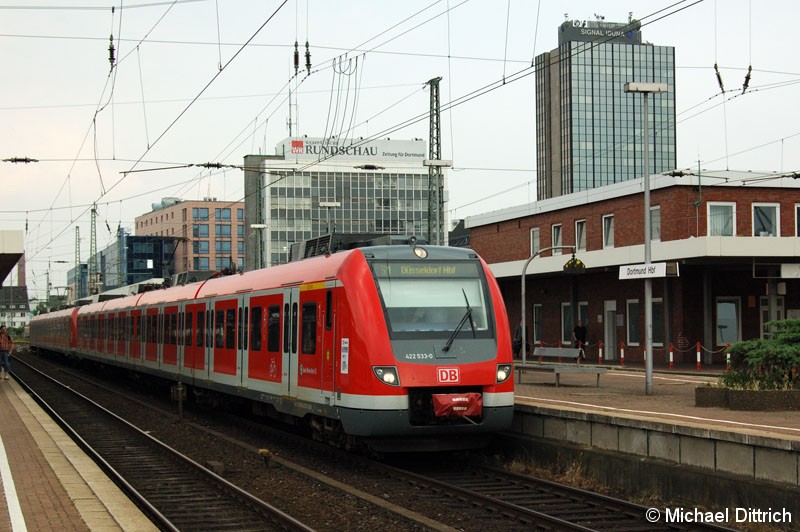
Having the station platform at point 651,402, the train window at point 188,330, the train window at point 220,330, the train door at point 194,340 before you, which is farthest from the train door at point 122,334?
the station platform at point 651,402

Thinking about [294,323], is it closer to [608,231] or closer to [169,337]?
[169,337]

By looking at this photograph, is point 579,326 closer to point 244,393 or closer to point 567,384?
point 567,384

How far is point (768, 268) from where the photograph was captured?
35.0m

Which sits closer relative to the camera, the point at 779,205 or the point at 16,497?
the point at 16,497

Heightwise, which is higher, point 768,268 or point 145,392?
point 768,268

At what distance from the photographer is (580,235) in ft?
133

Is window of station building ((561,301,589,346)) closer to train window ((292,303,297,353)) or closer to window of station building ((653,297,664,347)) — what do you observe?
window of station building ((653,297,664,347))

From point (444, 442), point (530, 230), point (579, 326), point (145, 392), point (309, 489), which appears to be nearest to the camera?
point (309, 489)

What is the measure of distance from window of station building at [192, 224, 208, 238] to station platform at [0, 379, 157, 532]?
12137 cm

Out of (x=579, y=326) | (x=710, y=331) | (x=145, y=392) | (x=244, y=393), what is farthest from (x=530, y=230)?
(x=244, y=393)

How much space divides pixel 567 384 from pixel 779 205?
16.7m

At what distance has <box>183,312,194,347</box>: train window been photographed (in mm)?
24016

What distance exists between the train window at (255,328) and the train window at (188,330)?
5.92 m

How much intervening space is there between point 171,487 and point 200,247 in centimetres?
12781
